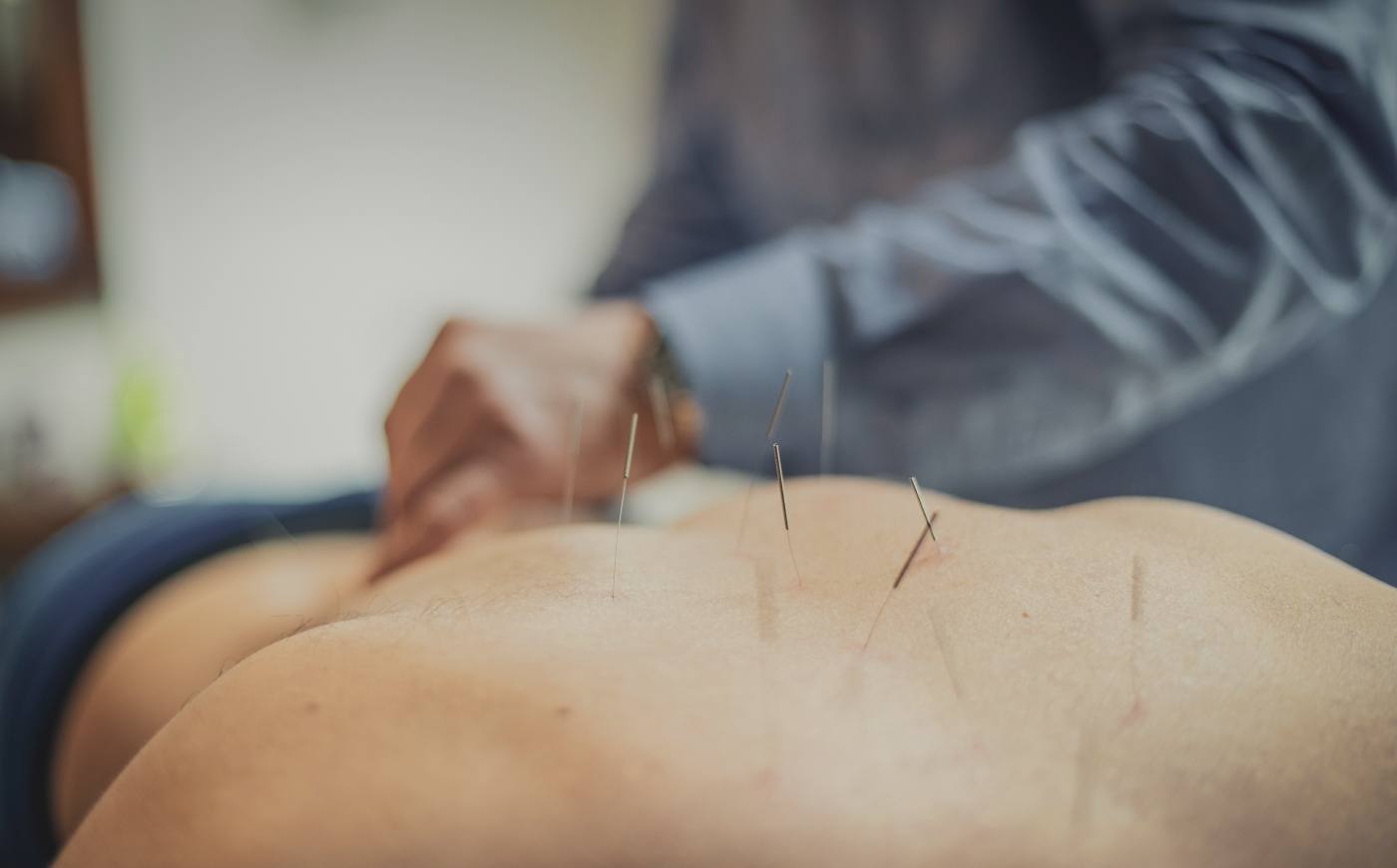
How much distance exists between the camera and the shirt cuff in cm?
68

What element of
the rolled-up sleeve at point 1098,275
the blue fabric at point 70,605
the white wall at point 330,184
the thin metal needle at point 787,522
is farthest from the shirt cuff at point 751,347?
the white wall at point 330,184

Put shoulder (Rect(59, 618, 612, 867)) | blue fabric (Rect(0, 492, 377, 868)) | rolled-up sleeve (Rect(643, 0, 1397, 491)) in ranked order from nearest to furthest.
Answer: shoulder (Rect(59, 618, 612, 867)) → rolled-up sleeve (Rect(643, 0, 1397, 491)) → blue fabric (Rect(0, 492, 377, 868))

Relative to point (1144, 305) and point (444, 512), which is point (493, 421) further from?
point (1144, 305)

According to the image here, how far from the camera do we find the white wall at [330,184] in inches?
105

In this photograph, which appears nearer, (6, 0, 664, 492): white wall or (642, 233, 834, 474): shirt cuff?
(642, 233, 834, 474): shirt cuff

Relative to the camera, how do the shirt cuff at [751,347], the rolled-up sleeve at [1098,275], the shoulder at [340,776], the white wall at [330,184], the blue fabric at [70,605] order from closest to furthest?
the shoulder at [340,776], the rolled-up sleeve at [1098,275], the shirt cuff at [751,347], the blue fabric at [70,605], the white wall at [330,184]

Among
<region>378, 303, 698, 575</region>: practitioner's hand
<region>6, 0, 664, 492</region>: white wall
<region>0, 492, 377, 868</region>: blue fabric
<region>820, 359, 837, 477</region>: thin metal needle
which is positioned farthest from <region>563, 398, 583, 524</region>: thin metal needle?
<region>6, 0, 664, 492</region>: white wall

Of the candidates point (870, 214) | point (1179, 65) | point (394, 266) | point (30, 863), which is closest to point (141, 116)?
point (394, 266)

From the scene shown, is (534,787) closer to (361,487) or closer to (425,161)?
(361,487)

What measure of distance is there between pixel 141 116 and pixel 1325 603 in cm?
323

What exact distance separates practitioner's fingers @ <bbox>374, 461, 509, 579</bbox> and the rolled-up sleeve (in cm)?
17

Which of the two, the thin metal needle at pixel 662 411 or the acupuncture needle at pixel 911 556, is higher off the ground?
the acupuncture needle at pixel 911 556

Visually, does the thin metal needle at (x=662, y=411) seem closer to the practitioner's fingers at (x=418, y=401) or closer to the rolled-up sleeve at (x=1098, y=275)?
the rolled-up sleeve at (x=1098, y=275)

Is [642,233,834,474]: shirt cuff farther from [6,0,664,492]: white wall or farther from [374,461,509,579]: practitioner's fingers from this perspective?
[6,0,664,492]: white wall
